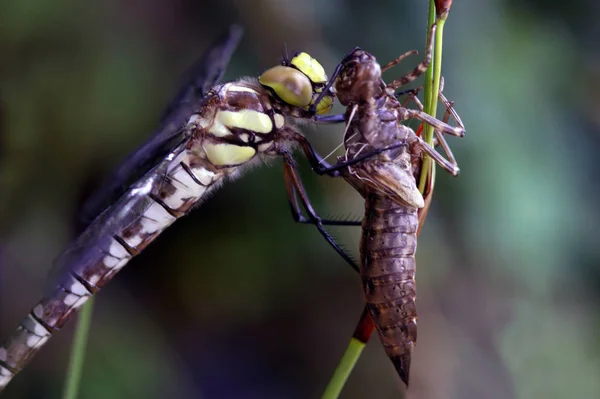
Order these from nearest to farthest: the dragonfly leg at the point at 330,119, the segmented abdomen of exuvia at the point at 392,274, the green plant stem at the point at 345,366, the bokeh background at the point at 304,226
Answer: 1. the green plant stem at the point at 345,366
2. the segmented abdomen of exuvia at the point at 392,274
3. the dragonfly leg at the point at 330,119
4. the bokeh background at the point at 304,226

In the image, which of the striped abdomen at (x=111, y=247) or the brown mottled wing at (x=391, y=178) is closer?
the brown mottled wing at (x=391, y=178)

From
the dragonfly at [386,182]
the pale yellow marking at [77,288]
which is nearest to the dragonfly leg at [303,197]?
the dragonfly at [386,182]

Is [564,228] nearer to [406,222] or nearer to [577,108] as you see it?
[577,108]

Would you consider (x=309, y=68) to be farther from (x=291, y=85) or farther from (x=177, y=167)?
(x=177, y=167)

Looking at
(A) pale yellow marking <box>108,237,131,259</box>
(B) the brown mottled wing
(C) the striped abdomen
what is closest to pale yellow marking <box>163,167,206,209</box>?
(C) the striped abdomen

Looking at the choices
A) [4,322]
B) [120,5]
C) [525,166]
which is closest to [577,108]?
[525,166]

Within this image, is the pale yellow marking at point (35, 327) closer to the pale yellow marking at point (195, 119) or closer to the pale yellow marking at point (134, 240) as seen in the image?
the pale yellow marking at point (134, 240)

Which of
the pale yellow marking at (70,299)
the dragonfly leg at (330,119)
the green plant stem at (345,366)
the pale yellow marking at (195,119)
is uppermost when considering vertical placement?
the pale yellow marking at (195,119)
